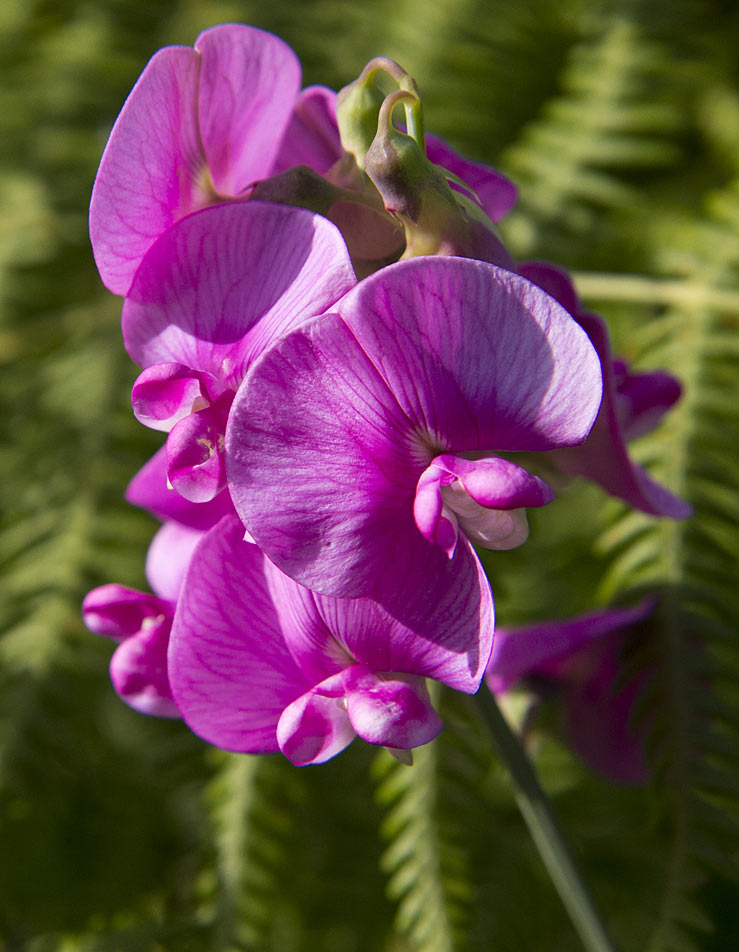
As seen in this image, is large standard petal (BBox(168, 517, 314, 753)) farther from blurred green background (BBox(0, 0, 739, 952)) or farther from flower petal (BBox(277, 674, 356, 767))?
blurred green background (BBox(0, 0, 739, 952))

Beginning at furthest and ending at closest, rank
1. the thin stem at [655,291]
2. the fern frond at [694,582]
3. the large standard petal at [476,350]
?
the thin stem at [655,291]
the fern frond at [694,582]
the large standard petal at [476,350]

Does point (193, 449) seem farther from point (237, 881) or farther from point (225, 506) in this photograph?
point (237, 881)

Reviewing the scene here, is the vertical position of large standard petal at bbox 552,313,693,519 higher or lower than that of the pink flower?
lower

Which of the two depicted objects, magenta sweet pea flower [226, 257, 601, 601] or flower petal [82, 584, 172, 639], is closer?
magenta sweet pea flower [226, 257, 601, 601]

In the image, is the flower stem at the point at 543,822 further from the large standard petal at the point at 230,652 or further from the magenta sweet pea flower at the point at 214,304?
the magenta sweet pea flower at the point at 214,304

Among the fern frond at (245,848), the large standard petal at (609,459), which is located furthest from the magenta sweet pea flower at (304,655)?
the fern frond at (245,848)

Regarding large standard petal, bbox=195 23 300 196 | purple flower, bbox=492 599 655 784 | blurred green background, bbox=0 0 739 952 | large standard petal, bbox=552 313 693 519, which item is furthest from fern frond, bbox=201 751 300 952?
large standard petal, bbox=195 23 300 196
